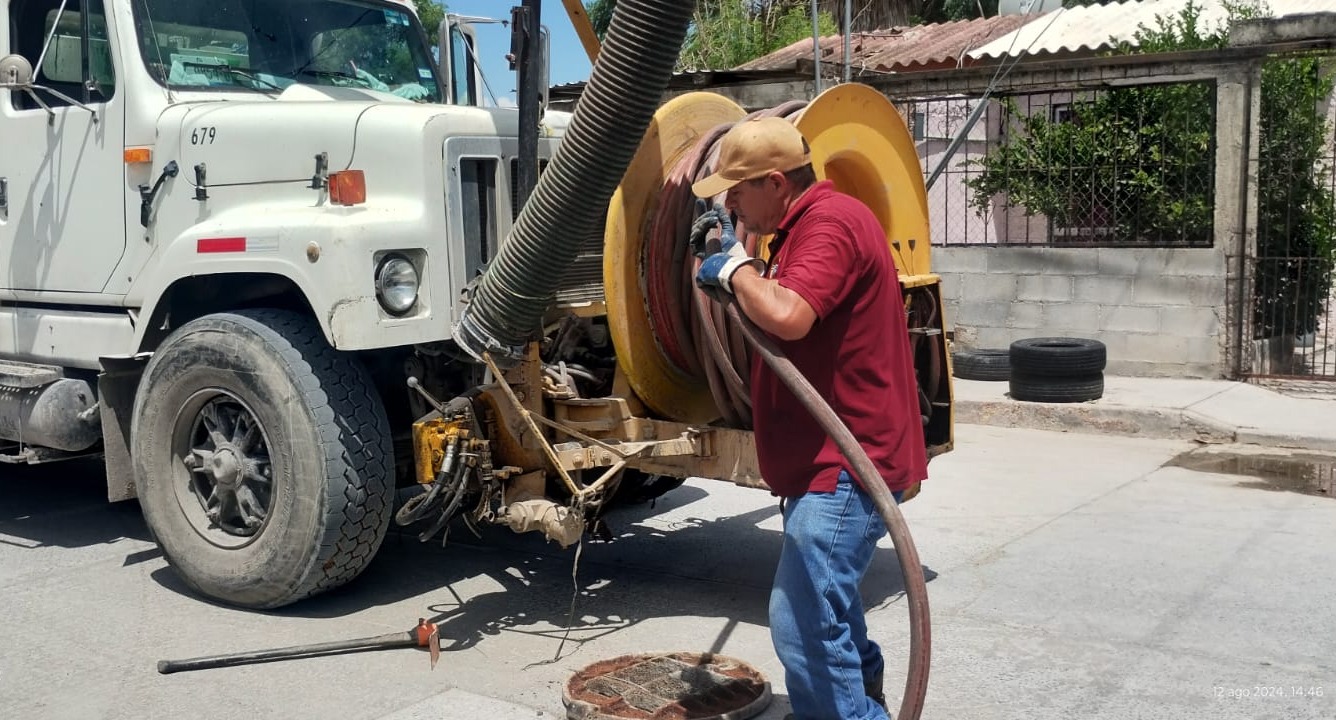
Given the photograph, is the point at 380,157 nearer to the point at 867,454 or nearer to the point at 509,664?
the point at 509,664

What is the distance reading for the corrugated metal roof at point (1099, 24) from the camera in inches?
545

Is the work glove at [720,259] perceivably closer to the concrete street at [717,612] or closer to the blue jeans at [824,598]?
the blue jeans at [824,598]

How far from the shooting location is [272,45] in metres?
5.97

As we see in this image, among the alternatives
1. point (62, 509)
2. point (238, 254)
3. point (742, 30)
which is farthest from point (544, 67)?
point (742, 30)

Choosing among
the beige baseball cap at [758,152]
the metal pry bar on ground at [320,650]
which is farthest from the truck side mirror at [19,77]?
the beige baseball cap at [758,152]

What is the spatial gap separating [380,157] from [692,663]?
2214mm

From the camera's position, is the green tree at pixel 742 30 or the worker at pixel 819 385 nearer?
the worker at pixel 819 385

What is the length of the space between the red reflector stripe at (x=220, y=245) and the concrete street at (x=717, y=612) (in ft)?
4.82

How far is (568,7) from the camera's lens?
19.5 ft

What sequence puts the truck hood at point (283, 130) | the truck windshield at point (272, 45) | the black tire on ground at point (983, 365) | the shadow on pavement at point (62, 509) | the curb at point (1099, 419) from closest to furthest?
the truck hood at point (283, 130), the truck windshield at point (272, 45), the shadow on pavement at point (62, 509), the curb at point (1099, 419), the black tire on ground at point (983, 365)

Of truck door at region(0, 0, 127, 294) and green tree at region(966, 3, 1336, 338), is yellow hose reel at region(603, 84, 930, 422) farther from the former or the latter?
green tree at region(966, 3, 1336, 338)

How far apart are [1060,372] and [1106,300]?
172 centimetres

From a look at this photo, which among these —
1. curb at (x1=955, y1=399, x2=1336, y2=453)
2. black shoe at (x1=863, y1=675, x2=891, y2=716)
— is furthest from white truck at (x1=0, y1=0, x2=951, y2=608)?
curb at (x1=955, y1=399, x2=1336, y2=453)

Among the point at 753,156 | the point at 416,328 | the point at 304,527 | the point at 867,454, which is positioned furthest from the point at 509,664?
the point at 753,156
